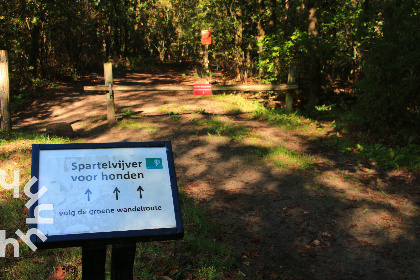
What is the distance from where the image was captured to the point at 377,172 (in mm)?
7383

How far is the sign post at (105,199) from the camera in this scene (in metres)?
2.53

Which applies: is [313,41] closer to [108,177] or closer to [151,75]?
[108,177]

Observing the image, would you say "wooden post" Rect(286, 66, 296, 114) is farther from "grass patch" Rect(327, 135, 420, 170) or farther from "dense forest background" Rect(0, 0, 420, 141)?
"grass patch" Rect(327, 135, 420, 170)

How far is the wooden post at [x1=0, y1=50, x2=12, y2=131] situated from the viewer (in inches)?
388

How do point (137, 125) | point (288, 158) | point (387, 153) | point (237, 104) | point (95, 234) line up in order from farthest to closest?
1. point (237, 104)
2. point (137, 125)
3. point (387, 153)
4. point (288, 158)
5. point (95, 234)

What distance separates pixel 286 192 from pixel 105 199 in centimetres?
419

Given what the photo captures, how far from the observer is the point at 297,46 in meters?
12.7

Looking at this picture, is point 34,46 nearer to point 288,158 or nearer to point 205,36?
point 205,36

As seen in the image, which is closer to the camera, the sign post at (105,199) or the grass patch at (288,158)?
the sign post at (105,199)

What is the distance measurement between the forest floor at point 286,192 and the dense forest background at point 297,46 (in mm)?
1781

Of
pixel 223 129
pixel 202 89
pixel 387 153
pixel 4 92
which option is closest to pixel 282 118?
pixel 223 129

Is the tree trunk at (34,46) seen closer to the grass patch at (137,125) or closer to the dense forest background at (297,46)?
the dense forest background at (297,46)

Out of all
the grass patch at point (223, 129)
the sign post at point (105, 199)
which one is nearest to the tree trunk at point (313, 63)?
the grass patch at point (223, 129)

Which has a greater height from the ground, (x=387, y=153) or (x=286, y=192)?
(x=387, y=153)
